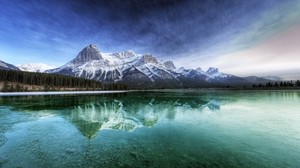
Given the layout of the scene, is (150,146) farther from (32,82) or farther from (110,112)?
(32,82)

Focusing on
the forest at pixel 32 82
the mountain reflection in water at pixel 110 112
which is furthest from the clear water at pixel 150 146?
the forest at pixel 32 82

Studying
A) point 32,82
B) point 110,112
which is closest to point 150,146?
point 110,112

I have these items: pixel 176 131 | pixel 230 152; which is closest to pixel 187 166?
pixel 230 152

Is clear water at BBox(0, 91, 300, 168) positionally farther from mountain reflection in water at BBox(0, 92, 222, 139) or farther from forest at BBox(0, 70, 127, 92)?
forest at BBox(0, 70, 127, 92)

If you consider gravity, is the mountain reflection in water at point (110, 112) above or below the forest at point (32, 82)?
below

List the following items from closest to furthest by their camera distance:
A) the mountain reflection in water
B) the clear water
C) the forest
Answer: the clear water → the mountain reflection in water → the forest

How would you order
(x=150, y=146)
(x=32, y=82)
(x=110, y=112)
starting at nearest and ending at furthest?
(x=150, y=146), (x=110, y=112), (x=32, y=82)

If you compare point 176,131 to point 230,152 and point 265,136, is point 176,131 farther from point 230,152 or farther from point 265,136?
point 265,136

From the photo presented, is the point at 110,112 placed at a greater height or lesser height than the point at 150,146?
lesser

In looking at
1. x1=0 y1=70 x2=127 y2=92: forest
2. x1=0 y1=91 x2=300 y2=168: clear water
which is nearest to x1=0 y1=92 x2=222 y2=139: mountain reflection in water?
x1=0 y1=91 x2=300 y2=168: clear water

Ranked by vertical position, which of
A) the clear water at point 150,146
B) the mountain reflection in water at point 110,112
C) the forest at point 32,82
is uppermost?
the forest at point 32,82

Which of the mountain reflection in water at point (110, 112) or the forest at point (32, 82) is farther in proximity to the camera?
the forest at point (32, 82)

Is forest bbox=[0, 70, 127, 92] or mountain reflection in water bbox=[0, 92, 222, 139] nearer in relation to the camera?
mountain reflection in water bbox=[0, 92, 222, 139]

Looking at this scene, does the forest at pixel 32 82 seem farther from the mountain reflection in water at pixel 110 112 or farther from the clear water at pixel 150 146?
the clear water at pixel 150 146
